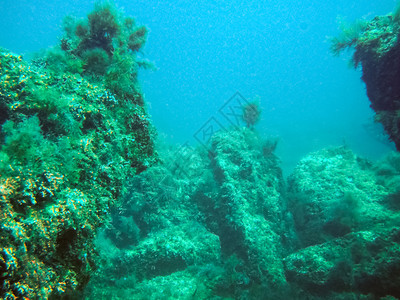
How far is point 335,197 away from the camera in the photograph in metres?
7.83

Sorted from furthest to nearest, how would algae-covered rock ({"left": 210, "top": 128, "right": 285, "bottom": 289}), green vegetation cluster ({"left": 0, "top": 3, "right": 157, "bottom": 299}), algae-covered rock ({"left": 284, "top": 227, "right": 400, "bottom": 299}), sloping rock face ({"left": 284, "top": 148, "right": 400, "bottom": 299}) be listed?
1. algae-covered rock ({"left": 210, "top": 128, "right": 285, "bottom": 289})
2. sloping rock face ({"left": 284, "top": 148, "right": 400, "bottom": 299})
3. algae-covered rock ({"left": 284, "top": 227, "right": 400, "bottom": 299})
4. green vegetation cluster ({"left": 0, "top": 3, "right": 157, "bottom": 299})

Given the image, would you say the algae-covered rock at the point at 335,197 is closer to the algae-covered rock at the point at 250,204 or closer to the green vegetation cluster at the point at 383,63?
the algae-covered rock at the point at 250,204

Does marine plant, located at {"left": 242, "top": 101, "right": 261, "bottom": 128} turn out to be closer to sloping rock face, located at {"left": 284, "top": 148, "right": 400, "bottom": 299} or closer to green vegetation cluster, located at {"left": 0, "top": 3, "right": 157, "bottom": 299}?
sloping rock face, located at {"left": 284, "top": 148, "right": 400, "bottom": 299}

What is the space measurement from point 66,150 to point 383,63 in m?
8.01

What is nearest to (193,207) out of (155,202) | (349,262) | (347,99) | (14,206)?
(155,202)

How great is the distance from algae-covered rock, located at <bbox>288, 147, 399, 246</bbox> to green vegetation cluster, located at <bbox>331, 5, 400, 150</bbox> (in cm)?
258

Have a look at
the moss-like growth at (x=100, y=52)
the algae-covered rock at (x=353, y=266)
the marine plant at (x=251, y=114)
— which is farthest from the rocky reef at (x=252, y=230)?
the moss-like growth at (x=100, y=52)

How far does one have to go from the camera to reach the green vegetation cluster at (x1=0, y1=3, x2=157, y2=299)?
6.92 feet

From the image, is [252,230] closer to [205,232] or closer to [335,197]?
[205,232]

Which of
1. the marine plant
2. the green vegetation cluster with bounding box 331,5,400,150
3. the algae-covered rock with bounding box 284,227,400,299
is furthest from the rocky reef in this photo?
the green vegetation cluster with bounding box 331,5,400,150

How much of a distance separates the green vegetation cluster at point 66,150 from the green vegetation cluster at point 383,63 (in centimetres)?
664

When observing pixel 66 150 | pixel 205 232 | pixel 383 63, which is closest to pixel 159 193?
pixel 205 232

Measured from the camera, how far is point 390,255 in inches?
190

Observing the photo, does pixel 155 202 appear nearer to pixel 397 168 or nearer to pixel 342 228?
pixel 342 228
